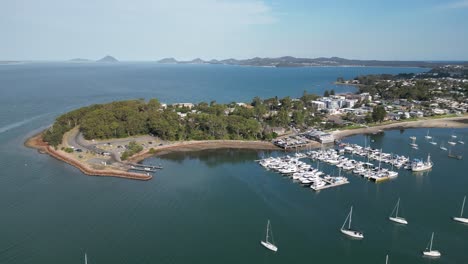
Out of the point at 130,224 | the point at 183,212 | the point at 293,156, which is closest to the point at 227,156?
the point at 293,156

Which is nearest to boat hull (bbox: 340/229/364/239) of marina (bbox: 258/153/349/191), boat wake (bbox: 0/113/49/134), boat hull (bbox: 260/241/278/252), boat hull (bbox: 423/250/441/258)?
boat hull (bbox: 423/250/441/258)

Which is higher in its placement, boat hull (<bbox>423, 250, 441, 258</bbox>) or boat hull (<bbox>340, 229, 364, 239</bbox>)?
boat hull (<bbox>340, 229, 364, 239</bbox>)

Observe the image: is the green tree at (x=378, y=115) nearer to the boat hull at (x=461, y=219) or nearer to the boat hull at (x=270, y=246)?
the boat hull at (x=461, y=219)

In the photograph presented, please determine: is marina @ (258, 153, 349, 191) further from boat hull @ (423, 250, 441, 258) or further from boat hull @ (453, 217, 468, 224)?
boat hull @ (423, 250, 441, 258)

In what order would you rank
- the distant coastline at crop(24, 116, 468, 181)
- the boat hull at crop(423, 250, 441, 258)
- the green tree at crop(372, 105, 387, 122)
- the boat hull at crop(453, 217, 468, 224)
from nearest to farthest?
the boat hull at crop(423, 250, 441, 258), the boat hull at crop(453, 217, 468, 224), the distant coastline at crop(24, 116, 468, 181), the green tree at crop(372, 105, 387, 122)

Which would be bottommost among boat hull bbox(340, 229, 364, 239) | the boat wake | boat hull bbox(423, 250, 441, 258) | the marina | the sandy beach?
boat hull bbox(423, 250, 441, 258)

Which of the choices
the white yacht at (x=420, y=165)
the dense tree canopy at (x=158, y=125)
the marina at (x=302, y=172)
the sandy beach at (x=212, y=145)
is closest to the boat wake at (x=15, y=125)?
the dense tree canopy at (x=158, y=125)

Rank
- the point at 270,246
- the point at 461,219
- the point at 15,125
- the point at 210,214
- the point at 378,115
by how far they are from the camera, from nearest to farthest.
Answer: the point at 270,246 < the point at 461,219 < the point at 210,214 < the point at 15,125 < the point at 378,115

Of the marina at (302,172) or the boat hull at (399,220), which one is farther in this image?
the marina at (302,172)

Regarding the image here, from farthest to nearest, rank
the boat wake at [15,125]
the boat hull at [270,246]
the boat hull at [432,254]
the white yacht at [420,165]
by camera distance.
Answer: the boat wake at [15,125] < the white yacht at [420,165] < the boat hull at [270,246] < the boat hull at [432,254]


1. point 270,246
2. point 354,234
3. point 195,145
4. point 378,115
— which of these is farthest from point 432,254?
point 378,115

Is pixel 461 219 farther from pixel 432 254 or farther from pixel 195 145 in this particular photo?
pixel 195 145
